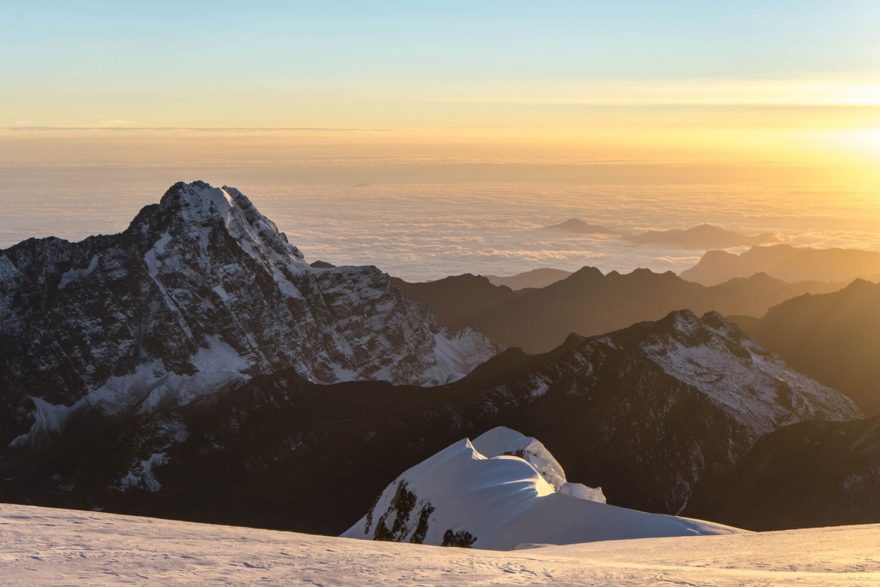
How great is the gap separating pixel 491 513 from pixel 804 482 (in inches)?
3372

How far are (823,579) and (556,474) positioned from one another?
88.7m

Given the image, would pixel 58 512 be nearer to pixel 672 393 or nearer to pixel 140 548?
pixel 140 548

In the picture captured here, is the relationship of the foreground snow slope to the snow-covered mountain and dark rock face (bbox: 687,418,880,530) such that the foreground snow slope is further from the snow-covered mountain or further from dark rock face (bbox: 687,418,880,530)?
dark rock face (bbox: 687,418,880,530)

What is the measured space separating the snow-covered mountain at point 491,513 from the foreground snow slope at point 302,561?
84.3ft

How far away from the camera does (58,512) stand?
49.5 m

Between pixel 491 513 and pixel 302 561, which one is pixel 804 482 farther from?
pixel 302 561

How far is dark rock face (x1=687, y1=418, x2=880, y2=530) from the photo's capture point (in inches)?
5645

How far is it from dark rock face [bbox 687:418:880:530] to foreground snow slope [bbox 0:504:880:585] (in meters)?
97.3

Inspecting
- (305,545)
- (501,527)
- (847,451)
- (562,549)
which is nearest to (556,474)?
(501,527)

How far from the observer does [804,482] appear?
153 m

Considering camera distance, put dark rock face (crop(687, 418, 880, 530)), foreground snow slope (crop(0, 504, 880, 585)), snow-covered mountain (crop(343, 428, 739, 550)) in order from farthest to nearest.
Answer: dark rock face (crop(687, 418, 880, 530))
snow-covered mountain (crop(343, 428, 739, 550))
foreground snow slope (crop(0, 504, 880, 585))

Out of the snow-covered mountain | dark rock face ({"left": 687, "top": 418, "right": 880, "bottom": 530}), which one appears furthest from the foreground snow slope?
dark rock face ({"left": 687, "top": 418, "right": 880, "bottom": 530})

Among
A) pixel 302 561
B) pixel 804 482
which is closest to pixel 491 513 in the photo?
pixel 302 561

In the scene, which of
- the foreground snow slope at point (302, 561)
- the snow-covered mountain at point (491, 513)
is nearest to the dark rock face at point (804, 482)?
the snow-covered mountain at point (491, 513)
